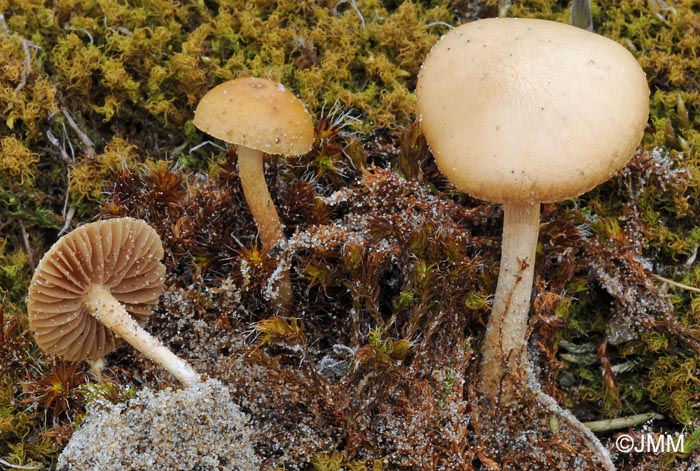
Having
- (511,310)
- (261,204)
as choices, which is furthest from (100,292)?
(511,310)

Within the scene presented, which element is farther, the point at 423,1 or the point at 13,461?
the point at 423,1

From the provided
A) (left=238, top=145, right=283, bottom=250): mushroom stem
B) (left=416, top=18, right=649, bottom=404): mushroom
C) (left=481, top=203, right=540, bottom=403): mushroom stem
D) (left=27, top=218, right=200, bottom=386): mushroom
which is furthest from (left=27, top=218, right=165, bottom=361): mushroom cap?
(left=481, top=203, right=540, bottom=403): mushroom stem

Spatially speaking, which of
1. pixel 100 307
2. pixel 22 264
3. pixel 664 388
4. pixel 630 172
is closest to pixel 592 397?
pixel 664 388

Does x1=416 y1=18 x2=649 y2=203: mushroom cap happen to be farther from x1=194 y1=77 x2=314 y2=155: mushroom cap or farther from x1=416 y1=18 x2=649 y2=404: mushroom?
x1=194 y1=77 x2=314 y2=155: mushroom cap

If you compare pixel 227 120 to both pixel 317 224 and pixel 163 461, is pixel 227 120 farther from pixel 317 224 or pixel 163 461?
pixel 163 461

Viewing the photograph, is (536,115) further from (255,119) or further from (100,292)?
(100,292)
